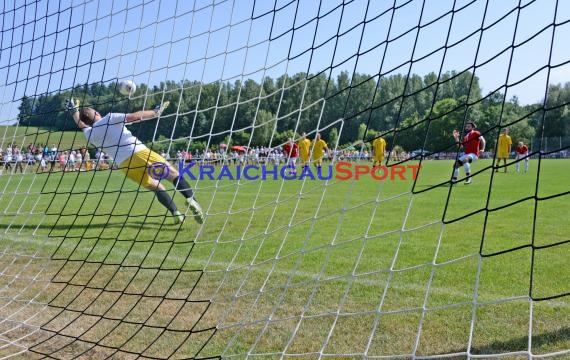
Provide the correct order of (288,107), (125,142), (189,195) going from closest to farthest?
(288,107)
(125,142)
(189,195)

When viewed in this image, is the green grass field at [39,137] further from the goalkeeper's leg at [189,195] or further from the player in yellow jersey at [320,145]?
the player in yellow jersey at [320,145]

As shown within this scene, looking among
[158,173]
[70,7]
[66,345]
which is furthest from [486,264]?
[70,7]

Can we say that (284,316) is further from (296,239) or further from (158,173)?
(158,173)

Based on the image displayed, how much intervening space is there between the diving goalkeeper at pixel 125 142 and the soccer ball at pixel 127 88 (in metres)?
0.21

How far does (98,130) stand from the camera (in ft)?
18.0

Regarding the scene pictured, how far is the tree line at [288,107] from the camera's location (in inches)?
137

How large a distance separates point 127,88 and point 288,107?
4.69 feet

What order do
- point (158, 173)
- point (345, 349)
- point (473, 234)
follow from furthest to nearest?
point (158, 173) → point (473, 234) → point (345, 349)

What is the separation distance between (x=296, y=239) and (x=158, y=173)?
A: 1839 millimetres

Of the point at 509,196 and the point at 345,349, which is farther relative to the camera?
the point at 509,196

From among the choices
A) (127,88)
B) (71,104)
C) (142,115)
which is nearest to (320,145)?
(142,115)

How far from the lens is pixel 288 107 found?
12.9 ft

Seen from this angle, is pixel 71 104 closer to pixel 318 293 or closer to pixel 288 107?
pixel 288 107

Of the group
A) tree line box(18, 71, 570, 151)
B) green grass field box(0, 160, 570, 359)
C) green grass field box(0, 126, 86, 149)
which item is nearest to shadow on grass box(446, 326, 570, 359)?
green grass field box(0, 160, 570, 359)
